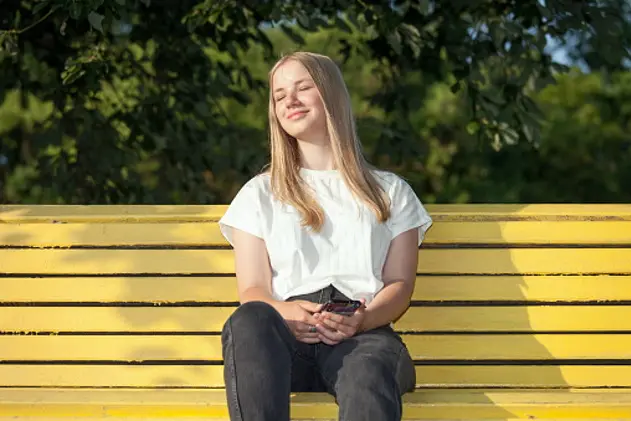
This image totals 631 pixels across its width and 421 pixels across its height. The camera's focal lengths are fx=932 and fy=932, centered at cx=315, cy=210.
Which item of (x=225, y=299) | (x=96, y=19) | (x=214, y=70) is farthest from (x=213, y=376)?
(x=214, y=70)

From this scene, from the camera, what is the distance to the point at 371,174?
130 inches

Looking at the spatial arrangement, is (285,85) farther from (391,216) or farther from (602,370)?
(602,370)

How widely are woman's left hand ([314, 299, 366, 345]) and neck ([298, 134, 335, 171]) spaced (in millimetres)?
653

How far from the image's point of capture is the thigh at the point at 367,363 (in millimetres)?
2637

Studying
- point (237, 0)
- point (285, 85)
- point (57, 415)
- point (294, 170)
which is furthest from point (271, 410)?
point (237, 0)

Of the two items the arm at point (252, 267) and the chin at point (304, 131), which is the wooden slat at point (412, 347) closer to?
the arm at point (252, 267)

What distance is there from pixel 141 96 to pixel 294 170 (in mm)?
2504

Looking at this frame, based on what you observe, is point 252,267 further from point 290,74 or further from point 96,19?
point 96,19

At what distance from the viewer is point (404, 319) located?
3498 millimetres

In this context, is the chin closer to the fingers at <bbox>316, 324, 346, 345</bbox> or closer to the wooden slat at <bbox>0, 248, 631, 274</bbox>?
the wooden slat at <bbox>0, 248, 631, 274</bbox>

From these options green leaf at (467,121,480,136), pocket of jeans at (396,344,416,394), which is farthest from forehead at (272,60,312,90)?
green leaf at (467,121,480,136)

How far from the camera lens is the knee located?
8.75 feet

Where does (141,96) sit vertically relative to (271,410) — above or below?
above

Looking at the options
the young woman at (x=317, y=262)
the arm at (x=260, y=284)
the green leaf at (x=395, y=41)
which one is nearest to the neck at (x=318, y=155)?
the young woman at (x=317, y=262)
